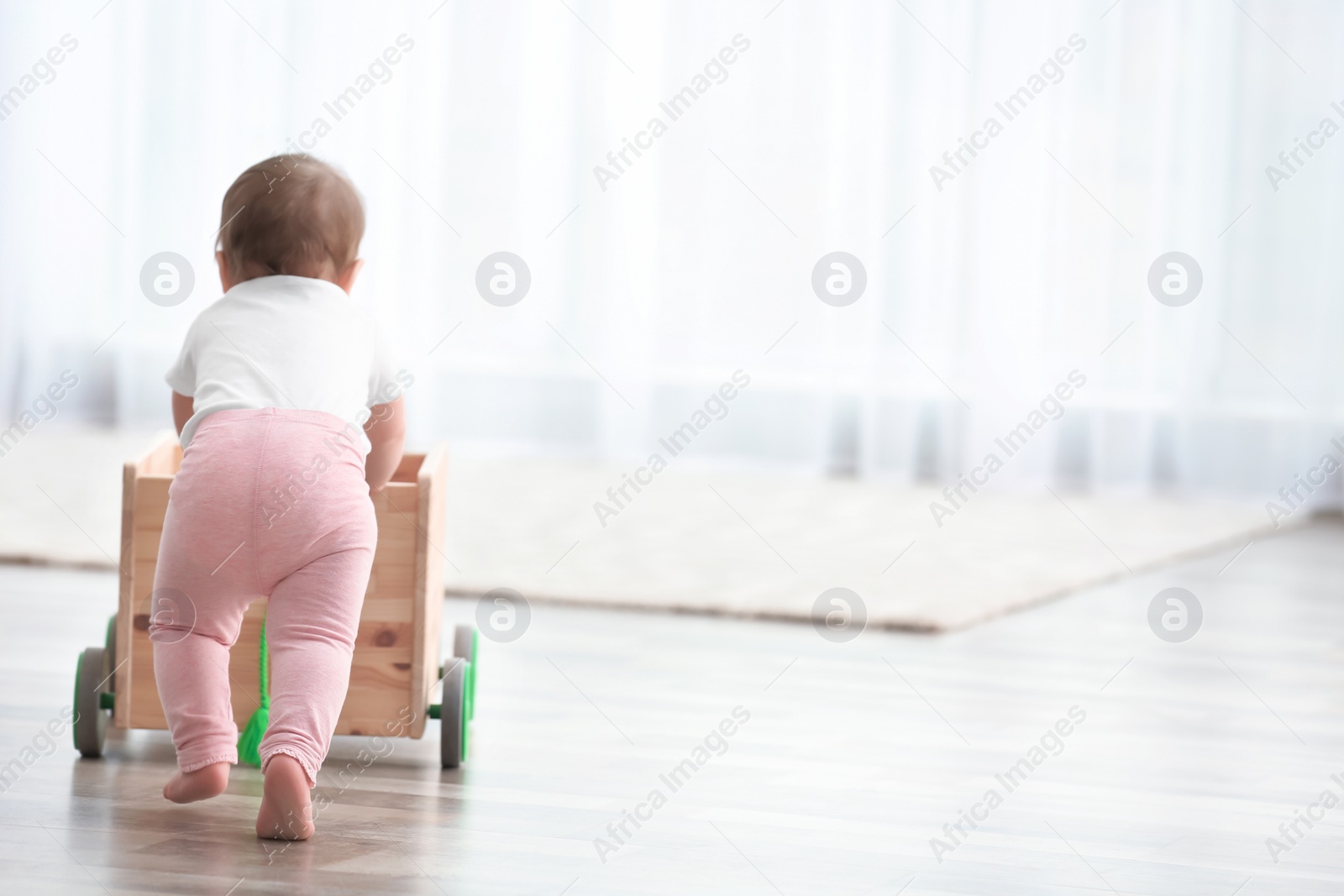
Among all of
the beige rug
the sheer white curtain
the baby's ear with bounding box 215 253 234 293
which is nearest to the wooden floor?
the beige rug

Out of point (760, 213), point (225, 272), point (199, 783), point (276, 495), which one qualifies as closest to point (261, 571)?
point (276, 495)

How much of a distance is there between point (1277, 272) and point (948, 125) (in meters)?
0.97

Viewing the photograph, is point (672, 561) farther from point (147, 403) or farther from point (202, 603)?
point (147, 403)

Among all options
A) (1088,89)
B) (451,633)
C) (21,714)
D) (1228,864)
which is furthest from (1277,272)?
(21,714)

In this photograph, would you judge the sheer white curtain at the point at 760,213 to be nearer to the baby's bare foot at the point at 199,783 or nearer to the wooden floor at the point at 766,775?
the wooden floor at the point at 766,775

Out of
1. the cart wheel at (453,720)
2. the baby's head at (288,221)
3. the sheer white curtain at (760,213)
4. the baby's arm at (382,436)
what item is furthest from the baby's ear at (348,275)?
the sheer white curtain at (760,213)

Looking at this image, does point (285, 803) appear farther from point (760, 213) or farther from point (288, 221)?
point (760, 213)

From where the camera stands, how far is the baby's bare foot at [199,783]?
54.5 inches

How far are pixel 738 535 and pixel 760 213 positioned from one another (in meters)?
1.48

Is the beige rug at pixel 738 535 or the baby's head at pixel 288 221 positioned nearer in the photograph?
the baby's head at pixel 288 221

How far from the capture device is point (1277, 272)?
436 centimetres

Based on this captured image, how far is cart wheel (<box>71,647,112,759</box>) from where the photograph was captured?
162 centimetres

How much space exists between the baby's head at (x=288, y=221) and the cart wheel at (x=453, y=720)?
0.43 meters

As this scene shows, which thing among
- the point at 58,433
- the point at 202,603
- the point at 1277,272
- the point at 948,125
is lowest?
the point at 58,433
